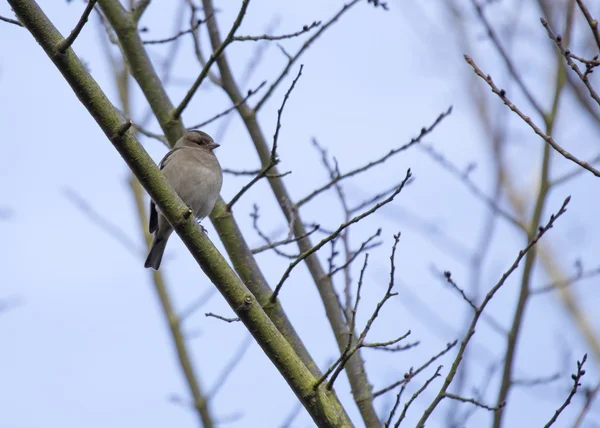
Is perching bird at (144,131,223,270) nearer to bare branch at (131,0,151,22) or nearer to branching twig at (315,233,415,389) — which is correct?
bare branch at (131,0,151,22)

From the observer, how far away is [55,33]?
10.1 ft

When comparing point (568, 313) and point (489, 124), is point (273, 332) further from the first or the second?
point (489, 124)

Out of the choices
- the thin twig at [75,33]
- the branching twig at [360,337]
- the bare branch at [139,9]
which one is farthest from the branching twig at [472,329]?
the bare branch at [139,9]

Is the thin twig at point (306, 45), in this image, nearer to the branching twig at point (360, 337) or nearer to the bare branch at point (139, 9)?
the bare branch at point (139, 9)

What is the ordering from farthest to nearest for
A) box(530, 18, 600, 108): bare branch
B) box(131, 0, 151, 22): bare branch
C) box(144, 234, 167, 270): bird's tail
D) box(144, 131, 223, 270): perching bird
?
box(144, 234, 167, 270): bird's tail < box(144, 131, 223, 270): perching bird < box(131, 0, 151, 22): bare branch < box(530, 18, 600, 108): bare branch

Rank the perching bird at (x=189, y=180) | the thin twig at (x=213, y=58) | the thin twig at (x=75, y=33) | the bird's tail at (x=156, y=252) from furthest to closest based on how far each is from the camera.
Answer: the bird's tail at (x=156, y=252) < the perching bird at (x=189, y=180) < the thin twig at (x=213, y=58) < the thin twig at (x=75, y=33)

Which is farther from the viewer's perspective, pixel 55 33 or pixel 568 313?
pixel 568 313

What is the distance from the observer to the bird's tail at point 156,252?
623 cm

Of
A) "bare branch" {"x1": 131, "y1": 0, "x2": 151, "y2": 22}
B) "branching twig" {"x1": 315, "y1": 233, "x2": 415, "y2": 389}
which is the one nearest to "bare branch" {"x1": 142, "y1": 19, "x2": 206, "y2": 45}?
"bare branch" {"x1": 131, "y1": 0, "x2": 151, "y2": 22}

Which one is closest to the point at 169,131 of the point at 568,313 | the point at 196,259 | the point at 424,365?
the point at 196,259

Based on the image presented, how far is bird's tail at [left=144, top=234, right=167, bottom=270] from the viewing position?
6.23 meters

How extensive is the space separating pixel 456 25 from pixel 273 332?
30.3ft

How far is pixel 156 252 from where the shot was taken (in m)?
6.26

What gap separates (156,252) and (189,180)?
75cm
